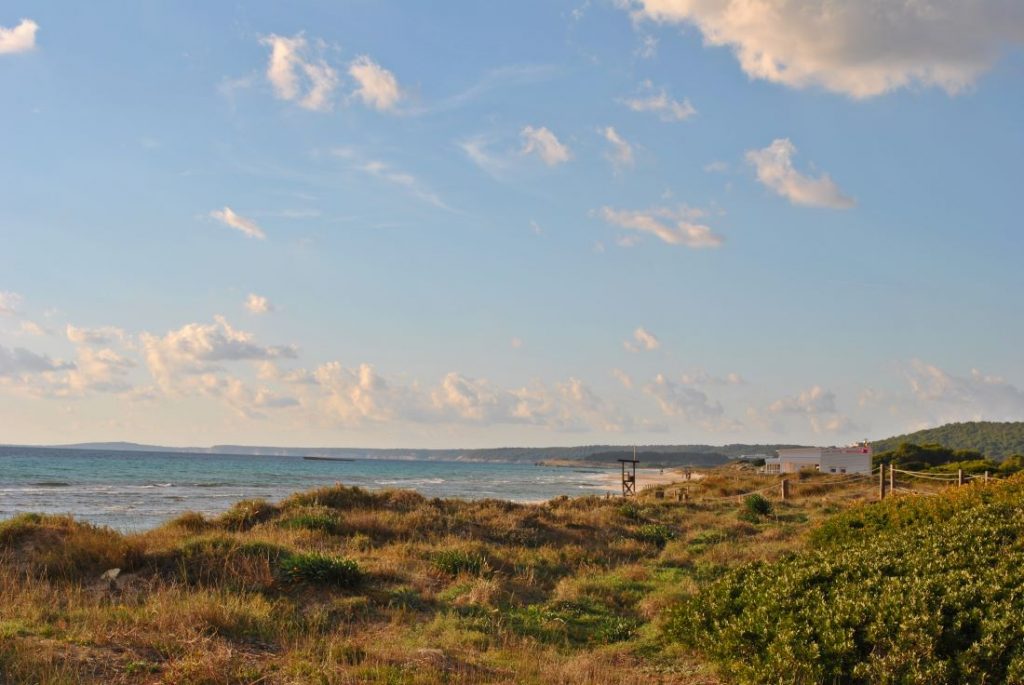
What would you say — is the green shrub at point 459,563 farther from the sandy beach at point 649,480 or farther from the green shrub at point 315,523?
the sandy beach at point 649,480

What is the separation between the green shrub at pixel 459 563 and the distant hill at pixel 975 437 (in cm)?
14325

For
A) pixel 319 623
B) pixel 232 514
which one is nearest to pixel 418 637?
pixel 319 623

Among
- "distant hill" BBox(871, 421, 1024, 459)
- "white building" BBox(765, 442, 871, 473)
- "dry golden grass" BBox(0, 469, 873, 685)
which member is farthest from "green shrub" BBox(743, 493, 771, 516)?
"distant hill" BBox(871, 421, 1024, 459)

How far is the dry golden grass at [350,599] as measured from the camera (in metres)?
8.38

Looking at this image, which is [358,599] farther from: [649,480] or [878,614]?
[649,480]

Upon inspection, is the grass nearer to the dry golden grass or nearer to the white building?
the dry golden grass

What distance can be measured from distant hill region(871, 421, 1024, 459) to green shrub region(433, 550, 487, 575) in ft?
470

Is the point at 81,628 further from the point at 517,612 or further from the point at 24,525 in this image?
the point at 24,525

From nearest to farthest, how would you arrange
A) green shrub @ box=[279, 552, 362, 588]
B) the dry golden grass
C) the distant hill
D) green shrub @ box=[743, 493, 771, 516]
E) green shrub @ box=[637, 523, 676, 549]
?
the dry golden grass
green shrub @ box=[279, 552, 362, 588]
green shrub @ box=[637, 523, 676, 549]
green shrub @ box=[743, 493, 771, 516]
the distant hill

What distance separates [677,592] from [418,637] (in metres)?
5.63

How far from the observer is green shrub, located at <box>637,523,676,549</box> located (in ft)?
75.9

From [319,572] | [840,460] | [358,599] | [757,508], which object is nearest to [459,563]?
[319,572]

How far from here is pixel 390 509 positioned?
1072 inches

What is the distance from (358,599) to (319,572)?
1232 mm
